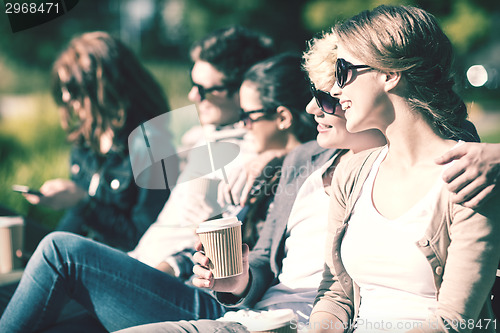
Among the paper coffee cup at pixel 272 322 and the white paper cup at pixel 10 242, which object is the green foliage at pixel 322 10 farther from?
the paper coffee cup at pixel 272 322

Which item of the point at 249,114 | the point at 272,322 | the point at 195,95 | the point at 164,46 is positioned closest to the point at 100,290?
the point at 272,322

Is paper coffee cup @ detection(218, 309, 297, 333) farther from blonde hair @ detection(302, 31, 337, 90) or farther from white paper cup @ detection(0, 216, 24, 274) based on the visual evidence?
white paper cup @ detection(0, 216, 24, 274)

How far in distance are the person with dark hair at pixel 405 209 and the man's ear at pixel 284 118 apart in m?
0.82

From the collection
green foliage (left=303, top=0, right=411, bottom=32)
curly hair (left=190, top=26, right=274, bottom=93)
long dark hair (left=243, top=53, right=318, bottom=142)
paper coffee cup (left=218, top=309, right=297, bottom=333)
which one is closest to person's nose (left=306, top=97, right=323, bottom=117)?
long dark hair (left=243, top=53, right=318, bottom=142)

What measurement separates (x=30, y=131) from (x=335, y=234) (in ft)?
25.7

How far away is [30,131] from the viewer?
8.66m

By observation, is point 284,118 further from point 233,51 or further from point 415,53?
point 415,53

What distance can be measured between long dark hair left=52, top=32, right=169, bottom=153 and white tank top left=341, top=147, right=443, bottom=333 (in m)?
1.83

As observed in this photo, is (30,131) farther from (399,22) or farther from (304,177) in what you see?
(399,22)

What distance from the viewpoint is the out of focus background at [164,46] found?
17.0ft

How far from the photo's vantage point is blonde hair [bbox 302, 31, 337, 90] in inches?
79.7

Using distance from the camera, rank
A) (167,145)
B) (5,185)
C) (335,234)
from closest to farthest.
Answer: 1. (335,234)
2. (167,145)
3. (5,185)

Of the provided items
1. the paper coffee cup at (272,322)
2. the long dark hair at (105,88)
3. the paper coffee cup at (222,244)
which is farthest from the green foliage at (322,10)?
the paper coffee cup at (272,322)

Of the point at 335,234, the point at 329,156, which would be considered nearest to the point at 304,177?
the point at 329,156
